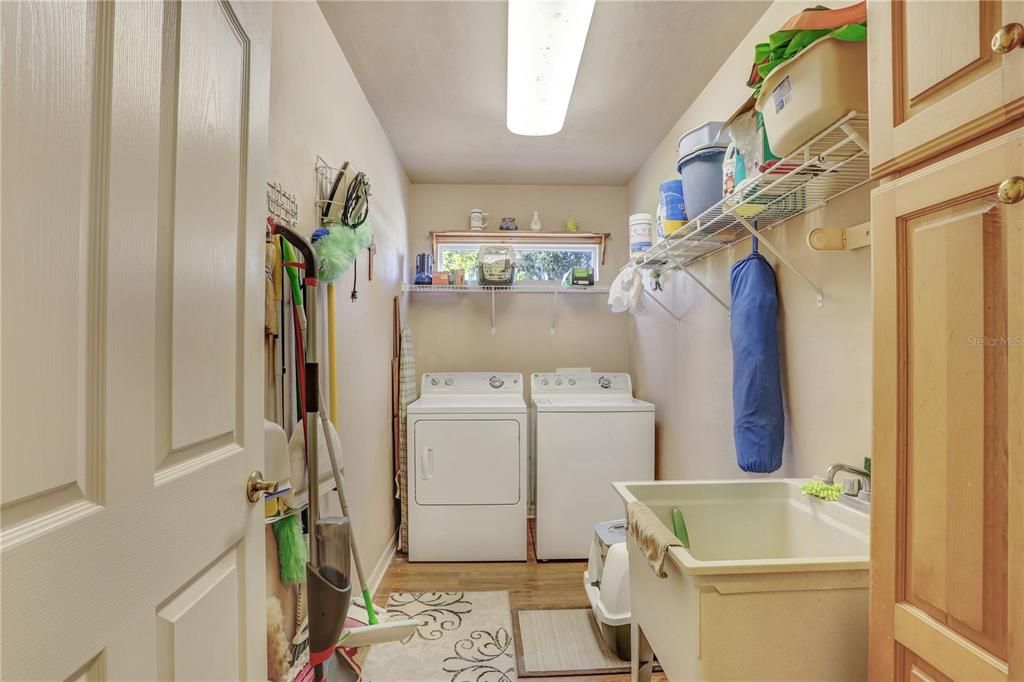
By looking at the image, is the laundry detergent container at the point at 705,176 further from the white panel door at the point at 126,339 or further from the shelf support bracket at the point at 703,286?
the white panel door at the point at 126,339

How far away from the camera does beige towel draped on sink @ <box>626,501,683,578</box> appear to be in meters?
1.04

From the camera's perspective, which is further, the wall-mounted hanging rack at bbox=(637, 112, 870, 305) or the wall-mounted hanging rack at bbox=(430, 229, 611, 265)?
the wall-mounted hanging rack at bbox=(430, 229, 611, 265)

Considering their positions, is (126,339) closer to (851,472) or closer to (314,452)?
(314,452)

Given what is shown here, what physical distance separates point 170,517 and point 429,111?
7.55 ft

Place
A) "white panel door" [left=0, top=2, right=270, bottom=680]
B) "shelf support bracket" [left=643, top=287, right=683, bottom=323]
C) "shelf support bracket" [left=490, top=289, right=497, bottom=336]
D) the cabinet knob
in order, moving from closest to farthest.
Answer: "white panel door" [left=0, top=2, right=270, bottom=680] < the cabinet knob < "shelf support bracket" [left=643, top=287, right=683, bottom=323] < "shelf support bracket" [left=490, top=289, right=497, bottom=336]

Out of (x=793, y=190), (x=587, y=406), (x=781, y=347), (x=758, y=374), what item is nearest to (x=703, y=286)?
(x=781, y=347)

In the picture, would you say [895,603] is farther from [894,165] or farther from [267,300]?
[267,300]

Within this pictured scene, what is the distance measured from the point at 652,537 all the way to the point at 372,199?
2.03 meters

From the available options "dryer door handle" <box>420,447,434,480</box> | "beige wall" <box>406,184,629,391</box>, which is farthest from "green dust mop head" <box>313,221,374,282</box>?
"beige wall" <box>406,184,629,391</box>

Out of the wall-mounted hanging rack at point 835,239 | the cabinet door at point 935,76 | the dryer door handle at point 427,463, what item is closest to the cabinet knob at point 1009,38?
the cabinet door at point 935,76

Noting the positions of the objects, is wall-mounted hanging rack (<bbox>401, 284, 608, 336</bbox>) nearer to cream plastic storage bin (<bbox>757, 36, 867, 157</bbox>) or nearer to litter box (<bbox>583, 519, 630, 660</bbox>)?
litter box (<bbox>583, 519, 630, 660</bbox>)

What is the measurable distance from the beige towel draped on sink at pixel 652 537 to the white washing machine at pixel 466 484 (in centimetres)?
161

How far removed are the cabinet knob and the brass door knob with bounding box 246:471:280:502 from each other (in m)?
1.24

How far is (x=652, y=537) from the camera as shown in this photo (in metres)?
1.08
